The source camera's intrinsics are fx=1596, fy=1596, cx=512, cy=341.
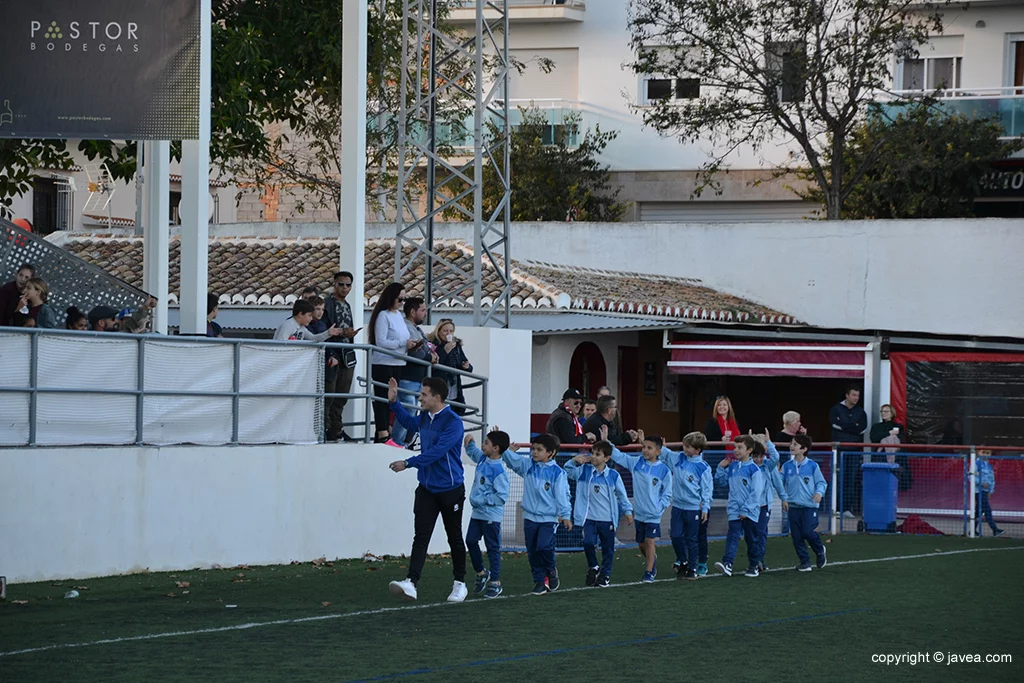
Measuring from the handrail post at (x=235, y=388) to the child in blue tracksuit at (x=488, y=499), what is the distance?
2563 millimetres

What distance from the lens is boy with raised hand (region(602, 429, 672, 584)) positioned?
1491 cm

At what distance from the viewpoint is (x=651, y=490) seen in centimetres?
1498

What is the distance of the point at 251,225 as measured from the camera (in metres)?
32.4

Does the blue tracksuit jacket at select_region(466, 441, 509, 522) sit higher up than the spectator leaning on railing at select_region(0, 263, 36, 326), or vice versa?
the spectator leaning on railing at select_region(0, 263, 36, 326)

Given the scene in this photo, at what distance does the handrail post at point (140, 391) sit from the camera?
13.6m

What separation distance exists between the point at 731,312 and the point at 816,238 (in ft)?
7.90

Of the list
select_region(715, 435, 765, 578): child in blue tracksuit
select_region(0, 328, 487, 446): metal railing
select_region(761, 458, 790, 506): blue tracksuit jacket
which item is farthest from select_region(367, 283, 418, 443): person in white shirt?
select_region(761, 458, 790, 506): blue tracksuit jacket

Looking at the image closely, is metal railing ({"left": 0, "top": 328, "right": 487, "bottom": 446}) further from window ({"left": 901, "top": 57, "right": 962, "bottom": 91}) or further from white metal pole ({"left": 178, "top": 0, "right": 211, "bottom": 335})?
window ({"left": 901, "top": 57, "right": 962, "bottom": 91})

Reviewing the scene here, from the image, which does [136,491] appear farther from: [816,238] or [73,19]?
[816,238]

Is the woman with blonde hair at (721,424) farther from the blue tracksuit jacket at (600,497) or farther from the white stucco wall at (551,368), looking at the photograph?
the blue tracksuit jacket at (600,497)

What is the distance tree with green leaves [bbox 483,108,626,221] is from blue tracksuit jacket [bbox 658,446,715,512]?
2017 centimetres

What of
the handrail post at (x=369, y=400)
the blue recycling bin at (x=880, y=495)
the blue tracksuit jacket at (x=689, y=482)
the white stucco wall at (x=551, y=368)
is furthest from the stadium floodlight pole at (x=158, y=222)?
the blue recycling bin at (x=880, y=495)

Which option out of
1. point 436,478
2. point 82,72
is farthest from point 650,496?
point 82,72

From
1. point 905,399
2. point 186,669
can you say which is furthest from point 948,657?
point 905,399
